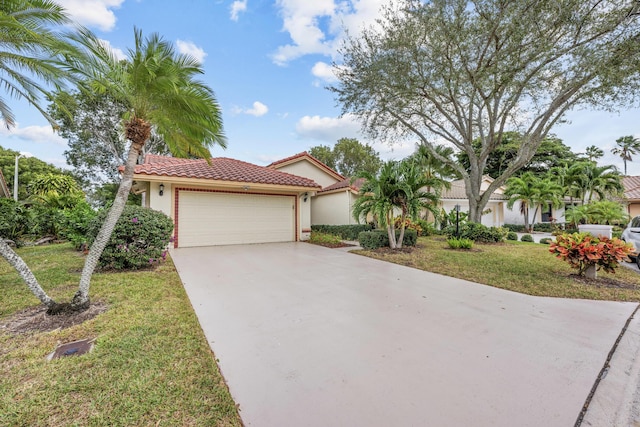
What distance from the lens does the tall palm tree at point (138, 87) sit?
3.77 metres

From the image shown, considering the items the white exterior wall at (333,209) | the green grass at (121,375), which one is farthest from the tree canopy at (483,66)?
the green grass at (121,375)

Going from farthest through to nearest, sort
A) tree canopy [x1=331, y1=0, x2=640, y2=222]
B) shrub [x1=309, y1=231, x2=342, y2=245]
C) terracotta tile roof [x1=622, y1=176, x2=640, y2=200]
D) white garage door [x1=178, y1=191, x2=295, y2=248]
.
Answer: terracotta tile roof [x1=622, y1=176, x2=640, y2=200] < shrub [x1=309, y1=231, x2=342, y2=245] < white garage door [x1=178, y1=191, x2=295, y2=248] < tree canopy [x1=331, y1=0, x2=640, y2=222]

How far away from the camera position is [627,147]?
34219 mm

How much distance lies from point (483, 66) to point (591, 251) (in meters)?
7.61

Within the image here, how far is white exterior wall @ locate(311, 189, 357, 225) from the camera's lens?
14.3 m

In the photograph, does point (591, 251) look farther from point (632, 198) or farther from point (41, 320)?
point (632, 198)

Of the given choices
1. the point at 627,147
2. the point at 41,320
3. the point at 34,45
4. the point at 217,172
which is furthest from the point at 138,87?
the point at 627,147

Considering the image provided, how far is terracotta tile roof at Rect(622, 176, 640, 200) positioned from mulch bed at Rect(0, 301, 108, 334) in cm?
3036

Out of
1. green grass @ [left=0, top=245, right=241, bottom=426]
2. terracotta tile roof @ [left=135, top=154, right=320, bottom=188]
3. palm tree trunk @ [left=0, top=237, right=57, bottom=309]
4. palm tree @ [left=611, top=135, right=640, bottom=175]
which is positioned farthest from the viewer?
palm tree @ [left=611, top=135, right=640, bottom=175]

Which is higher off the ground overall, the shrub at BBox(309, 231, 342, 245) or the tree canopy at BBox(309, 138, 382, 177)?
the tree canopy at BBox(309, 138, 382, 177)

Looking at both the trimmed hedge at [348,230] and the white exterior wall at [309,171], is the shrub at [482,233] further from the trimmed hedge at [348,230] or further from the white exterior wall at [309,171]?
the white exterior wall at [309,171]

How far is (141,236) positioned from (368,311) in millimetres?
5268

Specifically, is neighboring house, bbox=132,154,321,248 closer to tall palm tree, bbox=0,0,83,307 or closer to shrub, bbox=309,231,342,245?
shrub, bbox=309,231,342,245

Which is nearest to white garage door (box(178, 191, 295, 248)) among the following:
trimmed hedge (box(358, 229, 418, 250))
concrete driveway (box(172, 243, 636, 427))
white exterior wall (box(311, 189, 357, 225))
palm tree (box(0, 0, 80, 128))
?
white exterior wall (box(311, 189, 357, 225))
